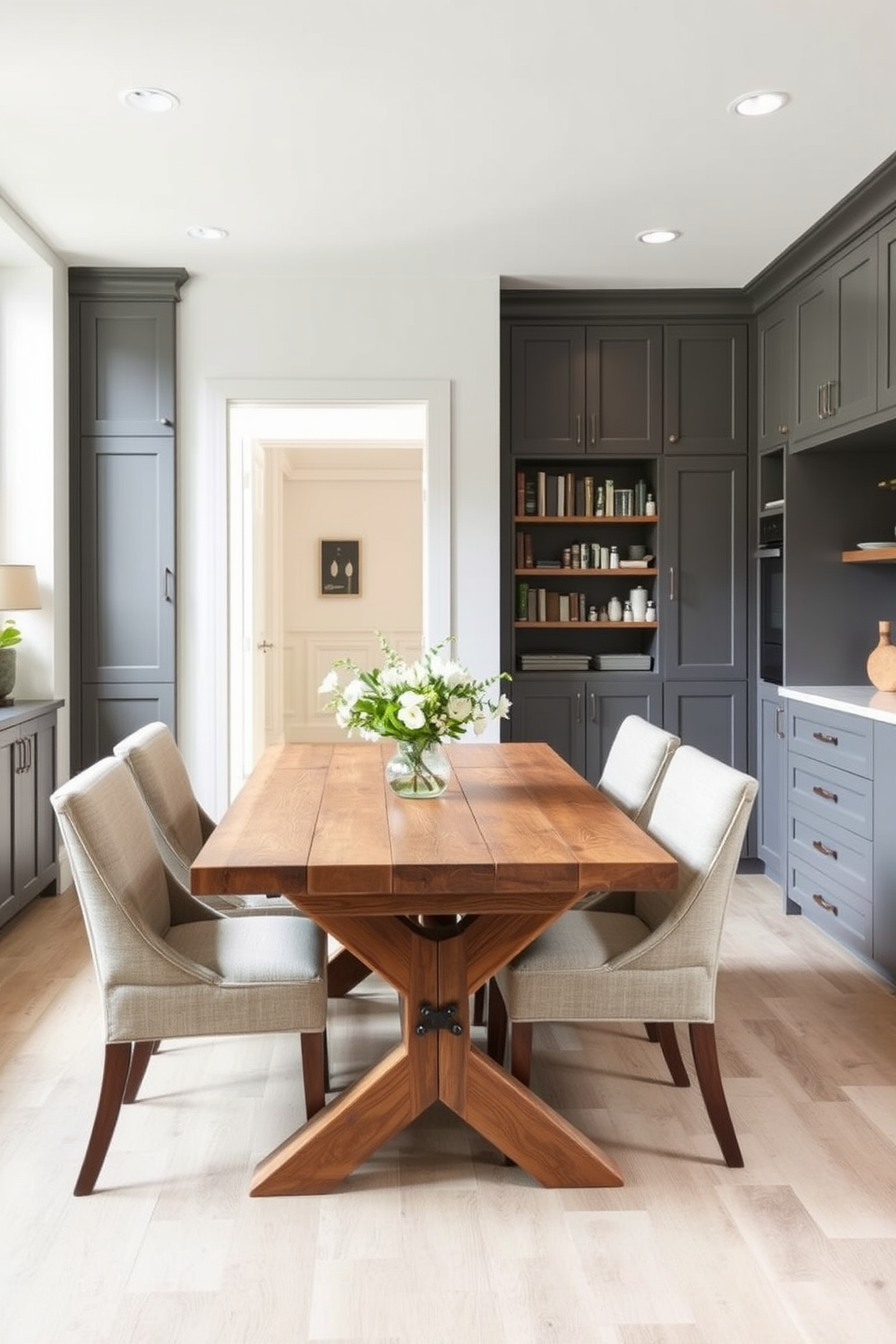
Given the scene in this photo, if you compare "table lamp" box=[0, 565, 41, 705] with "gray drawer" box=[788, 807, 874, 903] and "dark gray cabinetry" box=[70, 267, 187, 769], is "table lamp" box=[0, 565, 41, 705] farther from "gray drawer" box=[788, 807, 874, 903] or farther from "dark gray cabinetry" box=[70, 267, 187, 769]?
"gray drawer" box=[788, 807, 874, 903]

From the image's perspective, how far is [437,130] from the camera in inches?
126

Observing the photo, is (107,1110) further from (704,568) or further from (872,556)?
(704,568)

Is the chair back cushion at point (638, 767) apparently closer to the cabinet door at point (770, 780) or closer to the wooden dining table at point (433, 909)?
the wooden dining table at point (433, 909)

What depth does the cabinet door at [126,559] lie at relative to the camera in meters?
4.62

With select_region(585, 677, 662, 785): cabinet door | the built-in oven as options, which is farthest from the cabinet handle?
select_region(585, 677, 662, 785): cabinet door

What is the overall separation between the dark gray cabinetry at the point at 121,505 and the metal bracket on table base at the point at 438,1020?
2.78 metres

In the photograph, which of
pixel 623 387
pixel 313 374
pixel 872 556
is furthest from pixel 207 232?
pixel 872 556

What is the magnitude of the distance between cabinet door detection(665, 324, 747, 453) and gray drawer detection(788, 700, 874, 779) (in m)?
1.35

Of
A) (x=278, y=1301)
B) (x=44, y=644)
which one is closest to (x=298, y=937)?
(x=278, y=1301)

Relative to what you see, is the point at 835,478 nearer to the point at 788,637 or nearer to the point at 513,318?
the point at 788,637

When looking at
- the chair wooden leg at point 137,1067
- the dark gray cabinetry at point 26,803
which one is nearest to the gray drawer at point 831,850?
the chair wooden leg at point 137,1067

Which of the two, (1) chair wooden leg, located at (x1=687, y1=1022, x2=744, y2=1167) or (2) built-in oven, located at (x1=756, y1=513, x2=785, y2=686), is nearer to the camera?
(1) chair wooden leg, located at (x1=687, y1=1022, x2=744, y2=1167)

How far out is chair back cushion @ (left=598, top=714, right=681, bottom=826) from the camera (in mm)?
2795

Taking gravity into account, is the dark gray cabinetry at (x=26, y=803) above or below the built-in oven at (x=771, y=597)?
below
